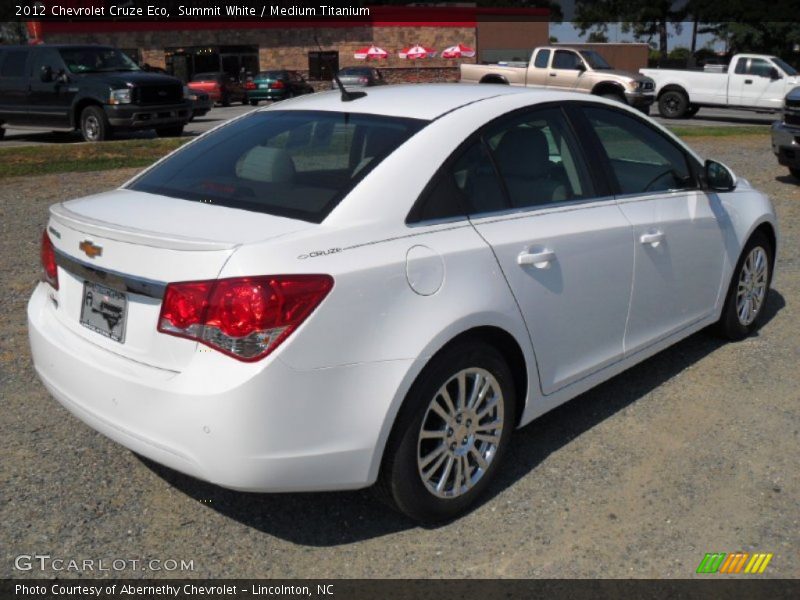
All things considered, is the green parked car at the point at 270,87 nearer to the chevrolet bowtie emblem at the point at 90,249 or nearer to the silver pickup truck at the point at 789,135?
the silver pickup truck at the point at 789,135

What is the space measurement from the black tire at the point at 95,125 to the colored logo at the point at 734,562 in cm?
1531

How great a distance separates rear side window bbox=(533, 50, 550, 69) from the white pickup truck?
115 inches

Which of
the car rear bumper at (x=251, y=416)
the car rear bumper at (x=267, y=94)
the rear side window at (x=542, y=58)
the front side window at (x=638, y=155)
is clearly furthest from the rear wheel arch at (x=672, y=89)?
the car rear bumper at (x=251, y=416)

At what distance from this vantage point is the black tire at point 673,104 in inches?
987

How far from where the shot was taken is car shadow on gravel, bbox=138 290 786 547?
11.4 feet

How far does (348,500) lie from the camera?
372cm

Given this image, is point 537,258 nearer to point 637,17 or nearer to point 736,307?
point 736,307

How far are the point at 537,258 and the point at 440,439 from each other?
865 millimetres

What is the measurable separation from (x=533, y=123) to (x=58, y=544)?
105 inches

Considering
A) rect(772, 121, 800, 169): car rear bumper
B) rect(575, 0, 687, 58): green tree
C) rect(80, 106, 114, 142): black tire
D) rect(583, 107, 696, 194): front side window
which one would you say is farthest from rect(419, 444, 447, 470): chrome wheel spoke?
rect(575, 0, 687, 58): green tree

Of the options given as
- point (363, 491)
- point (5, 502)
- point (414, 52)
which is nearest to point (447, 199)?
point (363, 491)

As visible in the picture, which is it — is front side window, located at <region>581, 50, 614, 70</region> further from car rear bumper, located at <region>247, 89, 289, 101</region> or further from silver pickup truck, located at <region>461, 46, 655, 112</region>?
car rear bumper, located at <region>247, 89, 289, 101</region>

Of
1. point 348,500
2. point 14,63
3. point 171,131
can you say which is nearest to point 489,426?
point 348,500
